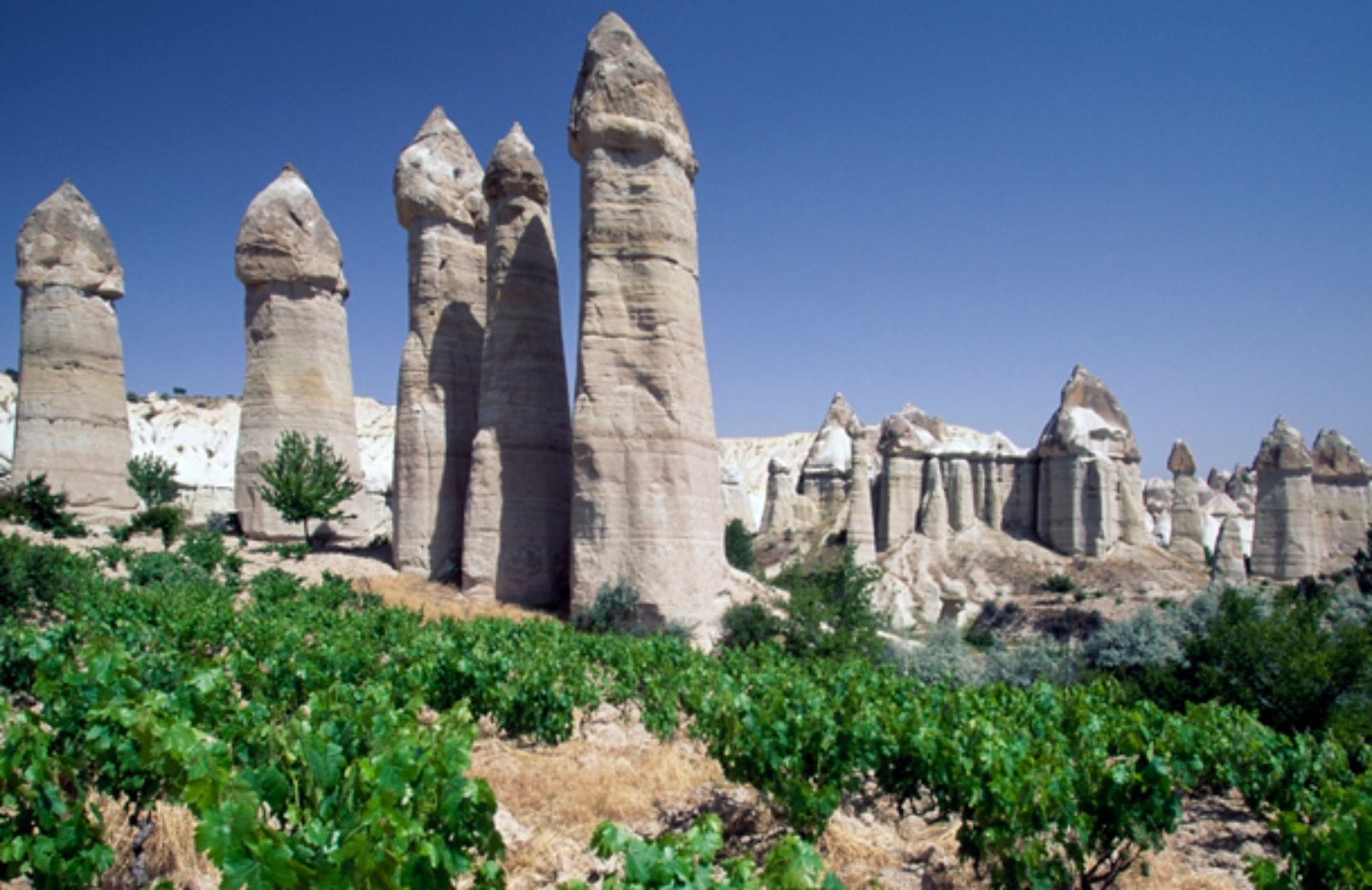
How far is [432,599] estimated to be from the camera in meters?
19.3

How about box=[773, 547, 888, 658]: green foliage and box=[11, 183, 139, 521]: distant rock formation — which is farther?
box=[11, 183, 139, 521]: distant rock formation

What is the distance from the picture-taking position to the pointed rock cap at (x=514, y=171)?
68.3 ft

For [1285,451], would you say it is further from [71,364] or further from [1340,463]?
[71,364]

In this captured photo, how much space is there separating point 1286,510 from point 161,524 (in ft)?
136

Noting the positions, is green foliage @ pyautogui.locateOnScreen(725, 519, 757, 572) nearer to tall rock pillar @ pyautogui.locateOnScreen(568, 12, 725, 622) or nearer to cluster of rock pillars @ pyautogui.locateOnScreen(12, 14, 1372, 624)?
cluster of rock pillars @ pyautogui.locateOnScreen(12, 14, 1372, 624)

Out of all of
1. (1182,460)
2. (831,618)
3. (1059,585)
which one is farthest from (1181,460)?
(831,618)

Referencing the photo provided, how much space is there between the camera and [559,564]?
Answer: 65.5 feet

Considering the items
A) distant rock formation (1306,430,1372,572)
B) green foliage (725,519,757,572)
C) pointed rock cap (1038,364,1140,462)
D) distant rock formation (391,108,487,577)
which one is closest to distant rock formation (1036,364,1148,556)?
pointed rock cap (1038,364,1140,462)

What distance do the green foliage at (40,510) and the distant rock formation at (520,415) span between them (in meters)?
10.4

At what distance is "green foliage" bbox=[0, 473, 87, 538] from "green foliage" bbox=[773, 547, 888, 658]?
57.7ft

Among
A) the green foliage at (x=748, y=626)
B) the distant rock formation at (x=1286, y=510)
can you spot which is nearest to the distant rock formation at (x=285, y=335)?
the green foliage at (x=748, y=626)

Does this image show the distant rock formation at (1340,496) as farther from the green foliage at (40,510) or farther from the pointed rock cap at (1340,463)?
the green foliage at (40,510)

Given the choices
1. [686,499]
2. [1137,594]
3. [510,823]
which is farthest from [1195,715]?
[1137,594]

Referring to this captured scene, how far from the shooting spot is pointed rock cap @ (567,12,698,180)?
18578 mm
